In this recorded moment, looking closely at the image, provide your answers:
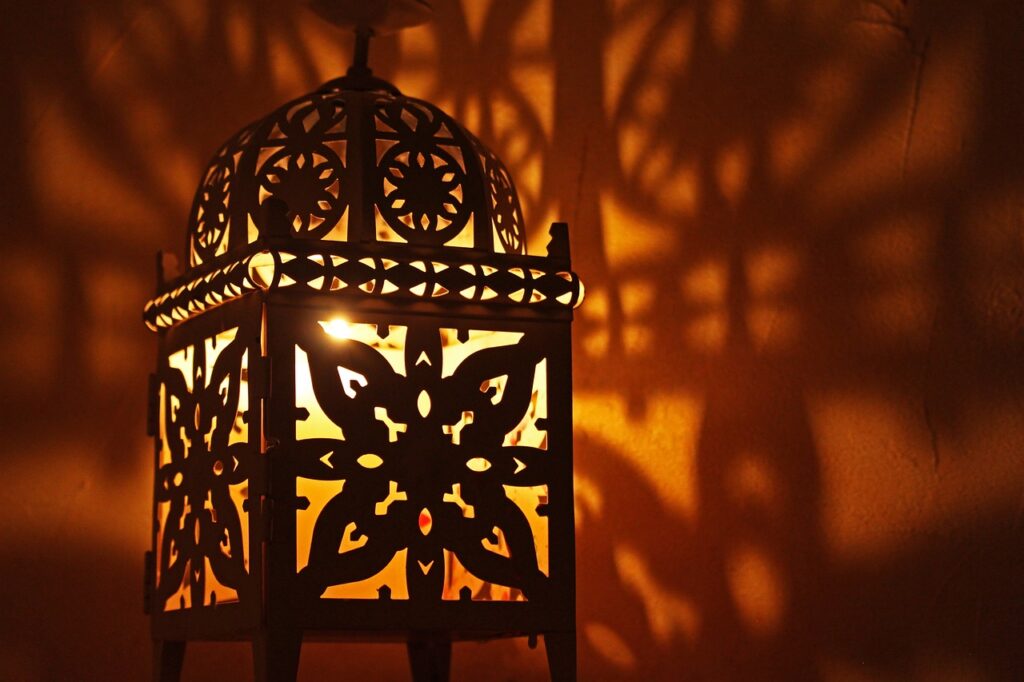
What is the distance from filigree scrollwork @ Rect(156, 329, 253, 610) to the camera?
1.21m

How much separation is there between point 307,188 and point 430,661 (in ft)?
1.80

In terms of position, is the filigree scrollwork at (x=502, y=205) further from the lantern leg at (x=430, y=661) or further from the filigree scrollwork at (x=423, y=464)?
the lantern leg at (x=430, y=661)

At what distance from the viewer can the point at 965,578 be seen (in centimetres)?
120

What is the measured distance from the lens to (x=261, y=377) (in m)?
1.18

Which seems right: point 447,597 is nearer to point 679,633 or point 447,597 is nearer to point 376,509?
point 376,509

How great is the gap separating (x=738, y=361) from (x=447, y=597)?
1.36 feet

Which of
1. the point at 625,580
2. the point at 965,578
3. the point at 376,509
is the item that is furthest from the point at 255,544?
the point at 965,578

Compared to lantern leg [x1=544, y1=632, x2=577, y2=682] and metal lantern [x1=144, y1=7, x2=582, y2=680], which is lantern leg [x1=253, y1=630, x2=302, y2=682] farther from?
lantern leg [x1=544, y1=632, x2=577, y2=682]

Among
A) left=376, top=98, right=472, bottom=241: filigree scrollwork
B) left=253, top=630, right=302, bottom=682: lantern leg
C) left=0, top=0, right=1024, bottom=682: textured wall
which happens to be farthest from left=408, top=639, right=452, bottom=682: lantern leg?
left=376, top=98, right=472, bottom=241: filigree scrollwork

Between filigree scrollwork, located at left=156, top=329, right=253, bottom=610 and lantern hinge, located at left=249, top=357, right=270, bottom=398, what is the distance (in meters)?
0.04

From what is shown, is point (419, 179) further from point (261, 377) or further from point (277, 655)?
point (277, 655)

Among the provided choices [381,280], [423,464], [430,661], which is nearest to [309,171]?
[381,280]

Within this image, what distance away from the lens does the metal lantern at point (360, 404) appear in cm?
118

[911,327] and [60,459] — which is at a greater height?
[911,327]
